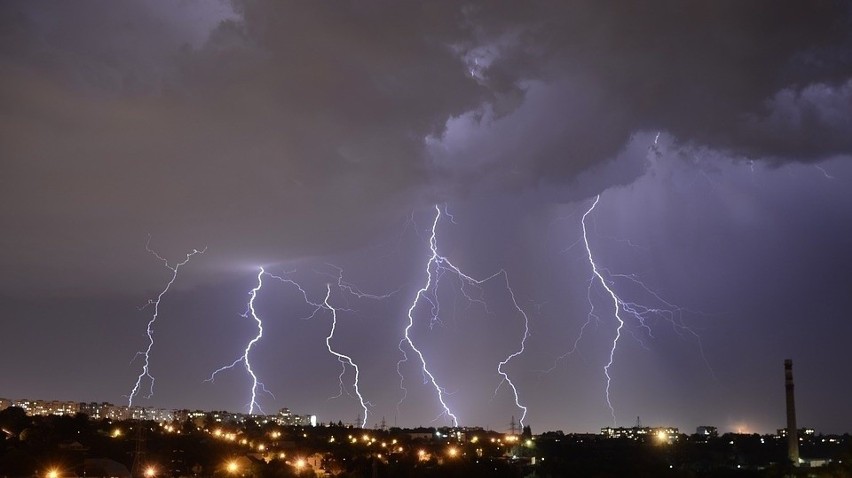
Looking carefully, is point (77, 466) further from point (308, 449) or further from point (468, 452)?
point (468, 452)

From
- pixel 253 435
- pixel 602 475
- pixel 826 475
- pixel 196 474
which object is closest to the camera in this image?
pixel 196 474

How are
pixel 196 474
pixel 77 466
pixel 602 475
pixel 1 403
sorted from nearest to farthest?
pixel 77 466, pixel 196 474, pixel 602 475, pixel 1 403

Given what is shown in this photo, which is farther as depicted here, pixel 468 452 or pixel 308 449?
pixel 468 452

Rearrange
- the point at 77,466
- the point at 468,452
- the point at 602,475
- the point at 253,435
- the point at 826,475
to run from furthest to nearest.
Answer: the point at 253,435
the point at 468,452
the point at 602,475
the point at 826,475
the point at 77,466

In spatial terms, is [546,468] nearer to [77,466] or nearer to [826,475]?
[826,475]

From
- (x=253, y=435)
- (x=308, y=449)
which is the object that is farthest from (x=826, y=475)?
(x=253, y=435)


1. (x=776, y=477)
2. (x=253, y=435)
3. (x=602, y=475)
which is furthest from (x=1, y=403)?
(x=776, y=477)
